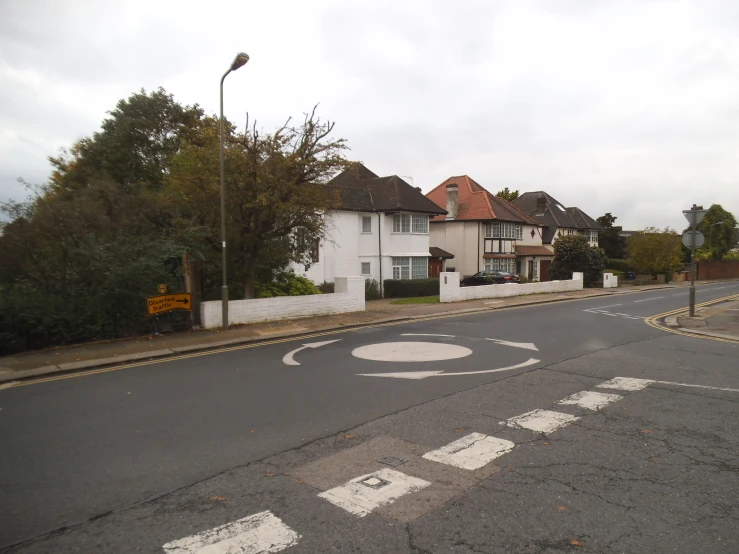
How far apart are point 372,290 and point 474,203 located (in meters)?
19.3

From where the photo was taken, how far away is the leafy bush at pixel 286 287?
66.5 feet

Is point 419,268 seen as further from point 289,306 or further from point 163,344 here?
point 163,344

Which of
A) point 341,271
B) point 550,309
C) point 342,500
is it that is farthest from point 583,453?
point 341,271

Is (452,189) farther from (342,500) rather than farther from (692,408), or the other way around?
(342,500)

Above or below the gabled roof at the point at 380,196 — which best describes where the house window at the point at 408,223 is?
below

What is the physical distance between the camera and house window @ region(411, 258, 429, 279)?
34.3 meters

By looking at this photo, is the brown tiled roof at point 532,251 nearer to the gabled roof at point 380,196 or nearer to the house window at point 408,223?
the gabled roof at point 380,196

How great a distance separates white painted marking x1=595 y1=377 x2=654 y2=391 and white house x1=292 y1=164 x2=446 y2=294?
2270cm

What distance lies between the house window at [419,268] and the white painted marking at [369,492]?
97.3ft

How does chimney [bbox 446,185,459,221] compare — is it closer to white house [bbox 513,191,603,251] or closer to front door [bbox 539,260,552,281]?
front door [bbox 539,260,552,281]

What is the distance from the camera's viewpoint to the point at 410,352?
11312mm

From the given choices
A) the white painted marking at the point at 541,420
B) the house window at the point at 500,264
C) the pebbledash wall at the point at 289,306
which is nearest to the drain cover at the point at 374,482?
the white painted marking at the point at 541,420

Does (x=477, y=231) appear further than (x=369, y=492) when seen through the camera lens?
Yes

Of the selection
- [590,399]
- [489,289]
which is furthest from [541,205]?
[590,399]
